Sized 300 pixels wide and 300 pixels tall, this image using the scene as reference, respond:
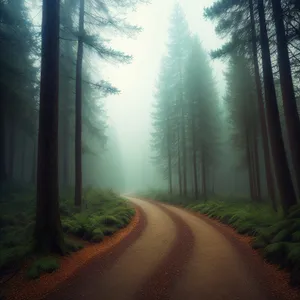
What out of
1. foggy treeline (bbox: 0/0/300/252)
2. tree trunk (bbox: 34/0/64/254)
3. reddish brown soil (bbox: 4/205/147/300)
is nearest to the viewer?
reddish brown soil (bbox: 4/205/147/300)

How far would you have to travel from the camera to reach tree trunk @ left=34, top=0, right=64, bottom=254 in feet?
22.6

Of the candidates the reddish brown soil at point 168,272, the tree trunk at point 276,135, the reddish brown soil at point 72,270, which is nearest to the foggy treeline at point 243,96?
the tree trunk at point 276,135

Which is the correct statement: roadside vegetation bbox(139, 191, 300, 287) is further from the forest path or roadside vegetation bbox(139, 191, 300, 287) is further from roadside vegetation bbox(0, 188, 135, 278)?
roadside vegetation bbox(0, 188, 135, 278)

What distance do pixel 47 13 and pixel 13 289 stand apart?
8.65 metres

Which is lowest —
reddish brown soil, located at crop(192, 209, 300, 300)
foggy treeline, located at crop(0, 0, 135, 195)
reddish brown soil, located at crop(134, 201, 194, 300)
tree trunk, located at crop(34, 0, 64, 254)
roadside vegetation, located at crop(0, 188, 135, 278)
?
reddish brown soil, located at crop(134, 201, 194, 300)

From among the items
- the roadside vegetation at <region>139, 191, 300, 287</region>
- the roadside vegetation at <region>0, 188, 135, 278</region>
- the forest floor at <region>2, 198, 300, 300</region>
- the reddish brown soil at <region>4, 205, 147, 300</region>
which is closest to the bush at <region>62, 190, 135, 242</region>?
the roadside vegetation at <region>0, 188, 135, 278</region>

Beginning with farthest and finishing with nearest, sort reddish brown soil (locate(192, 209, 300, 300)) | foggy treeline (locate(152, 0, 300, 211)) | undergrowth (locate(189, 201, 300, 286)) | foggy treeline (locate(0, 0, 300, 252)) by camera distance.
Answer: foggy treeline (locate(152, 0, 300, 211))
foggy treeline (locate(0, 0, 300, 252))
undergrowth (locate(189, 201, 300, 286))
reddish brown soil (locate(192, 209, 300, 300))

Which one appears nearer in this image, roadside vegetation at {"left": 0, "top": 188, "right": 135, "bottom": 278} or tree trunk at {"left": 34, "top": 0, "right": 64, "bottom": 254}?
roadside vegetation at {"left": 0, "top": 188, "right": 135, "bottom": 278}

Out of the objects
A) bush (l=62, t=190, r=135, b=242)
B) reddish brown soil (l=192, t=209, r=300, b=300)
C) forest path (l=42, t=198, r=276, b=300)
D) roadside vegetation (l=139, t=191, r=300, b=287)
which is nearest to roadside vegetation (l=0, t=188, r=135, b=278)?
bush (l=62, t=190, r=135, b=242)

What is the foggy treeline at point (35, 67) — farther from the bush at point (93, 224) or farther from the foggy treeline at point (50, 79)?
the bush at point (93, 224)

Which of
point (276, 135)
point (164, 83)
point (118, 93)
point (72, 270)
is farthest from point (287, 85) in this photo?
point (164, 83)

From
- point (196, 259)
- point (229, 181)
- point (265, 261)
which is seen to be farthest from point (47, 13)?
point (229, 181)

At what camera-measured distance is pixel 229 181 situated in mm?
41031

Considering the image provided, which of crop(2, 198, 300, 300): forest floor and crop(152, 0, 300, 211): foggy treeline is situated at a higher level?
crop(152, 0, 300, 211): foggy treeline
